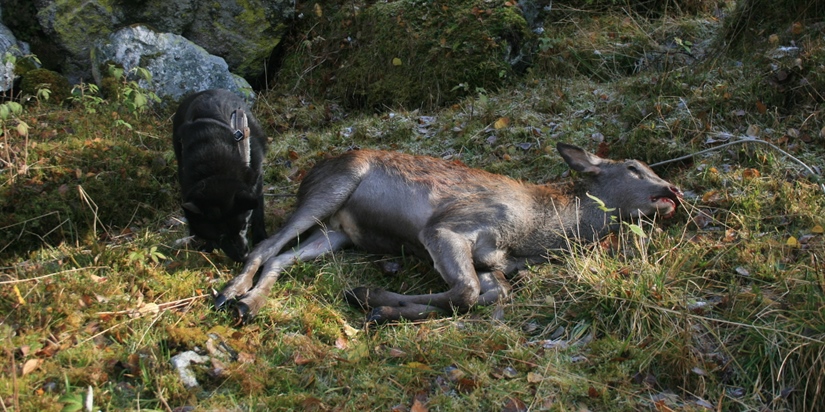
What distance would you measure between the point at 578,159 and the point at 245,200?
300 cm

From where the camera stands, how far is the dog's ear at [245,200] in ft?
18.9

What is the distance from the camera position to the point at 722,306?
4.95 meters

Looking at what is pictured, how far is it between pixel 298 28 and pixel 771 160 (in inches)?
264

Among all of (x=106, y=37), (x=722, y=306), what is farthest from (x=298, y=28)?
(x=722, y=306)

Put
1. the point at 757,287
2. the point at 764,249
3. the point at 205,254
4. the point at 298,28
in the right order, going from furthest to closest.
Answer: the point at 298,28, the point at 205,254, the point at 764,249, the point at 757,287

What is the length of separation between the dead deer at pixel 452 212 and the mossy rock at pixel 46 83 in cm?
444

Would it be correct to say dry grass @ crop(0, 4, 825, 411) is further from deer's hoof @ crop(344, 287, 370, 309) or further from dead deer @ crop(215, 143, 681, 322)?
dead deer @ crop(215, 143, 681, 322)

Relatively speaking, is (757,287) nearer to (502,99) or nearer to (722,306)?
(722,306)

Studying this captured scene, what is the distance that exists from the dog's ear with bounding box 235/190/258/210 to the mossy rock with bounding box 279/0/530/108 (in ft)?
12.8

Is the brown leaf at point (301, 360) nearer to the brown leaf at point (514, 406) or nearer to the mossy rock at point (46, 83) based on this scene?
the brown leaf at point (514, 406)

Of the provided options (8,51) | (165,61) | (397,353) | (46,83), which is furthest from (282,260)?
(8,51)

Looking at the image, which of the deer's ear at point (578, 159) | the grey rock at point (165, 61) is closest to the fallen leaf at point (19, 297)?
the deer's ear at point (578, 159)

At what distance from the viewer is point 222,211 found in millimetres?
5773

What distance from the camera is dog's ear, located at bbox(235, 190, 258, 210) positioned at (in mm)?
5746
